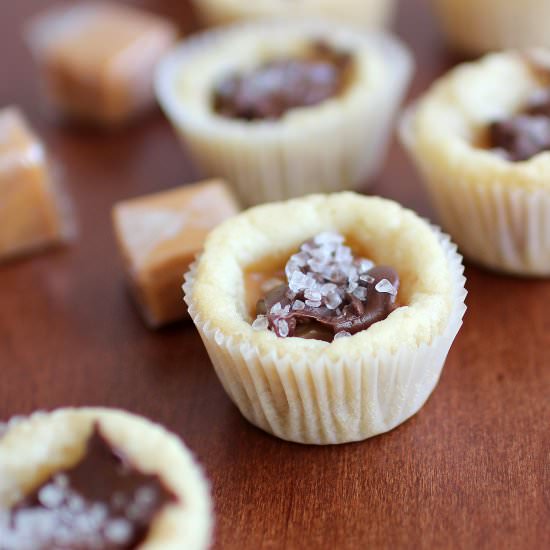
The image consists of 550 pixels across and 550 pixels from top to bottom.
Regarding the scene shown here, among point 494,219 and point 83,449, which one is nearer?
point 83,449

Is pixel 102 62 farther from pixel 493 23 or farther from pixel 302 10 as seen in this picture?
pixel 493 23

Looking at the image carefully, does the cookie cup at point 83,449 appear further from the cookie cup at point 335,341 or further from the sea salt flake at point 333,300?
the sea salt flake at point 333,300

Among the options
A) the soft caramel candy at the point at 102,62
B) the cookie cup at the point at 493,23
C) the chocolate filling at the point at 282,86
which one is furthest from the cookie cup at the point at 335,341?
the cookie cup at the point at 493,23

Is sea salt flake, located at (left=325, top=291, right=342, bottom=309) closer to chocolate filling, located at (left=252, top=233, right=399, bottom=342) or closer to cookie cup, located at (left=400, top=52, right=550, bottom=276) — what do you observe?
chocolate filling, located at (left=252, top=233, right=399, bottom=342)

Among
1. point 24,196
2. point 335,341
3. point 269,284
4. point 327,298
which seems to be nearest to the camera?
point 335,341

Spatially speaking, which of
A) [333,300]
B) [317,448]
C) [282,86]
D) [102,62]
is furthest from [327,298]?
[102,62]

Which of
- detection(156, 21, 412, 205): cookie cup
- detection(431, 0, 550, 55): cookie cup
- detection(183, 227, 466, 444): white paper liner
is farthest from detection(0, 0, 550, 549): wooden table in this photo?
detection(431, 0, 550, 55): cookie cup
